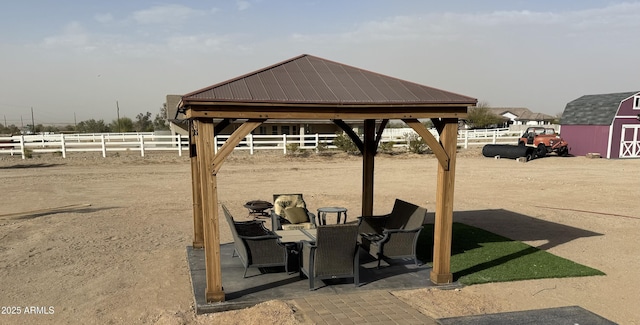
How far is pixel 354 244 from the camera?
5.43m

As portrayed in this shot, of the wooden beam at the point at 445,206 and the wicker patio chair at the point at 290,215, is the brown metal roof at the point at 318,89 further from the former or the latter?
the wicker patio chair at the point at 290,215

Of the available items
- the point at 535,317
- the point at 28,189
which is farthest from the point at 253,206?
the point at 28,189

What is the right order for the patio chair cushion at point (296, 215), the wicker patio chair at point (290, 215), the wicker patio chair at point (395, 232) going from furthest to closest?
1. the patio chair cushion at point (296, 215)
2. the wicker patio chair at point (290, 215)
3. the wicker patio chair at point (395, 232)

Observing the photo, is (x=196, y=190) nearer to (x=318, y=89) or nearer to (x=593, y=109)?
(x=318, y=89)

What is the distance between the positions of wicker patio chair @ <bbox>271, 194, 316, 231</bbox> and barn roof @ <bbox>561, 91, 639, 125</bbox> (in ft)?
78.4

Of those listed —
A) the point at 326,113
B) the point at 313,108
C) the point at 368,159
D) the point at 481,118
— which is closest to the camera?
the point at 313,108

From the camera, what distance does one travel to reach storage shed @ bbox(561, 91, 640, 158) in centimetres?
2378

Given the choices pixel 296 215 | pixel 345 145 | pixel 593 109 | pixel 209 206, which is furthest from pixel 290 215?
pixel 593 109

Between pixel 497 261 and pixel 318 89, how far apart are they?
14.0 ft

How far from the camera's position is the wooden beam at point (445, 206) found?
5469 millimetres

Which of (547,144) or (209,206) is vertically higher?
(209,206)

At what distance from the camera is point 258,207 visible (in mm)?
9109

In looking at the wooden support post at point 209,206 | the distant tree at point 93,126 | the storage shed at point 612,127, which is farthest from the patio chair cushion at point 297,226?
the distant tree at point 93,126

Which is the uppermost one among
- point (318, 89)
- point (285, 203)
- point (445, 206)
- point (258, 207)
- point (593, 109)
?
Answer: point (593, 109)
